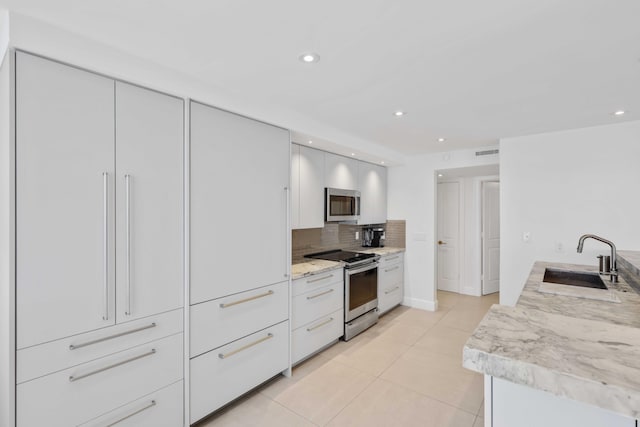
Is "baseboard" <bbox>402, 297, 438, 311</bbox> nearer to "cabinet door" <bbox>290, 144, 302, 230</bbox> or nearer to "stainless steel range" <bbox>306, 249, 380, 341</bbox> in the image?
"stainless steel range" <bbox>306, 249, 380, 341</bbox>

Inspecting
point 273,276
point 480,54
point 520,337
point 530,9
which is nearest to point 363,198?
point 273,276

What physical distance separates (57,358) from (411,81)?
2.49 m

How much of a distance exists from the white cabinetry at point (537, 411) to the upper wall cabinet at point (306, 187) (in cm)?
243

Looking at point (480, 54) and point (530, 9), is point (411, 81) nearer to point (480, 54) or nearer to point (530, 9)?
point (480, 54)

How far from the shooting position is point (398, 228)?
4.80 metres

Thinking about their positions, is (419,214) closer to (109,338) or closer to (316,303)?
(316,303)

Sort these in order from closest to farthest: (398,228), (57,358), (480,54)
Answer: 1. (57,358)
2. (480,54)
3. (398,228)

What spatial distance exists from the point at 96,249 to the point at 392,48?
185 centimetres

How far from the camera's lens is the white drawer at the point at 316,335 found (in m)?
2.86

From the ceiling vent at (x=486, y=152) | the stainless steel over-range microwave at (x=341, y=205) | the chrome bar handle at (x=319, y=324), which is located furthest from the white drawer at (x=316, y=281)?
the ceiling vent at (x=486, y=152)

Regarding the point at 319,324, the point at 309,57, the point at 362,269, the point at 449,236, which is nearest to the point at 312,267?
the point at 319,324

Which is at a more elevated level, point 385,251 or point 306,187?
point 306,187

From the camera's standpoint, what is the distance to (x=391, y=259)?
4391 mm

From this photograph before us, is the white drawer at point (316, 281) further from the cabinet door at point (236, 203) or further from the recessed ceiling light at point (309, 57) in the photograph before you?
the recessed ceiling light at point (309, 57)
